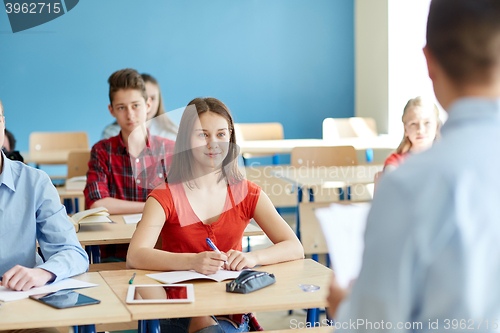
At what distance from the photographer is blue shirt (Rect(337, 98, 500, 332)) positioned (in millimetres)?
455

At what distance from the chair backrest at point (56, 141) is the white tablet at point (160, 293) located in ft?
11.6

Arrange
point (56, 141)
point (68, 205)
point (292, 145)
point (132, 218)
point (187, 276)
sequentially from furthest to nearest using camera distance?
point (56, 141), point (292, 145), point (68, 205), point (132, 218), point (187, 276)

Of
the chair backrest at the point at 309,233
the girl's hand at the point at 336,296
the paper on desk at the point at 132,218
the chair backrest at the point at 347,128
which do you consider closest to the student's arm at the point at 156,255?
the paper on desk at the point at 132,218

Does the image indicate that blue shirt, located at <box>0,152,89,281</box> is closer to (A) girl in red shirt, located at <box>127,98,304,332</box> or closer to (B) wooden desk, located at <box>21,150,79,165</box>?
(A) girl in red shirt, located at <box>127,98,304,332</box>

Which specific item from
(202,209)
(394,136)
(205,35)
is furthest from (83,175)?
(394,136)

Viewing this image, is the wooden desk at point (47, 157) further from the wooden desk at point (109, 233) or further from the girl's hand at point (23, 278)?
the girl's hand at point (23, 278)

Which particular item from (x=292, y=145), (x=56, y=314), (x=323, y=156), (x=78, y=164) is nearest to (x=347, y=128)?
(x=292, y=145)

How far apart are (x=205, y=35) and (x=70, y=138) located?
1929 mm

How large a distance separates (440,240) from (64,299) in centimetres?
95

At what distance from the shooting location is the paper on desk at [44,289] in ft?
3.81

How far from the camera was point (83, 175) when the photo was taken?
3.41 m

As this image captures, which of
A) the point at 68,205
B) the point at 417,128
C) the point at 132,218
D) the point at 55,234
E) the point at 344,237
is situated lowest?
the point at 68,205

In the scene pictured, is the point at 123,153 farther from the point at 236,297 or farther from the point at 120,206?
the point at 236,297

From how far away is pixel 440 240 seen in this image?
46 centimetres
